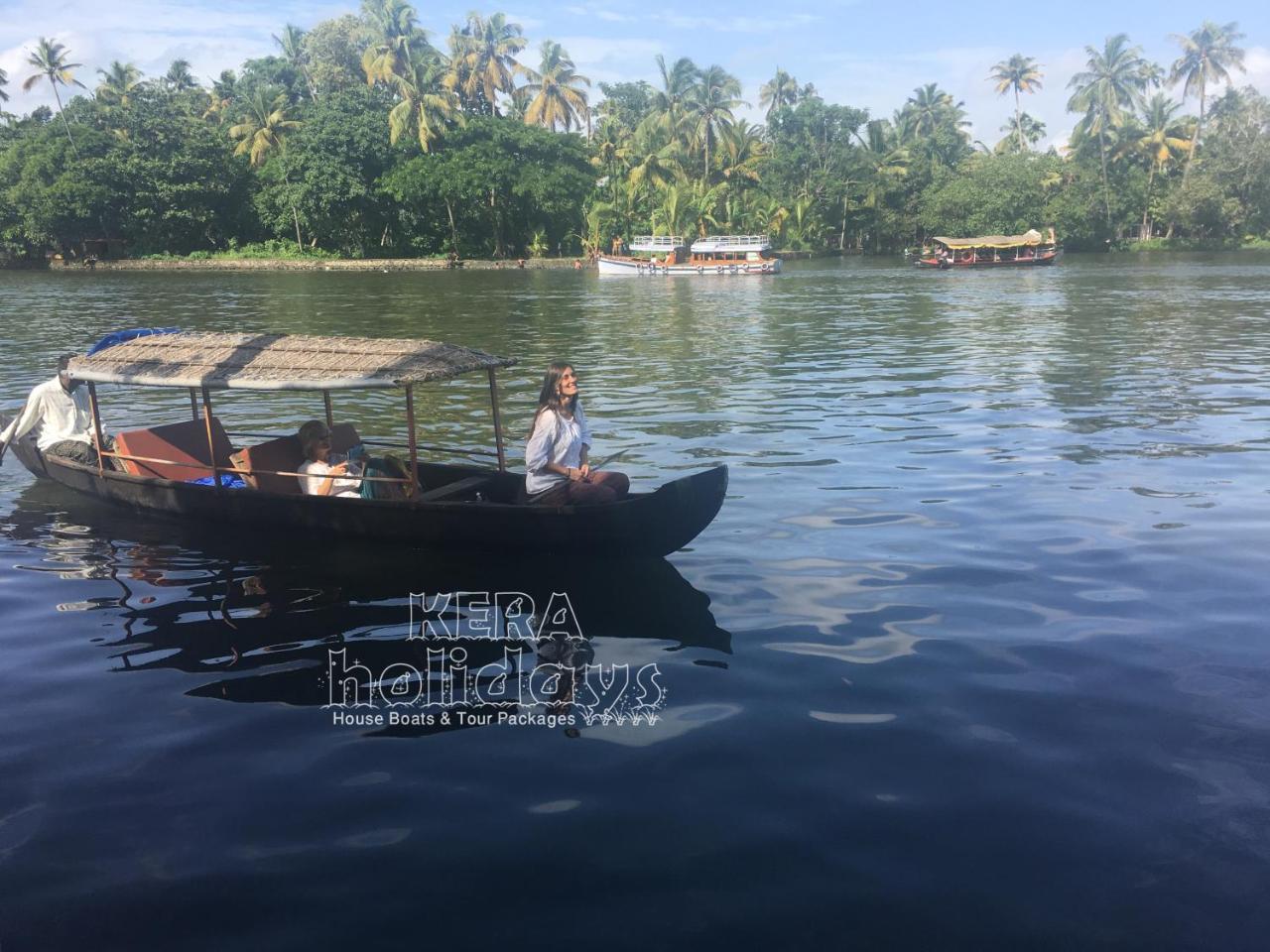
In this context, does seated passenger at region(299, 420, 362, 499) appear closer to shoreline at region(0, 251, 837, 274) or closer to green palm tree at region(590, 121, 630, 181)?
shoreline at region(0, 251, 837, 274)

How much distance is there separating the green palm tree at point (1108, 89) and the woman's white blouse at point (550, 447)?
7950 cm

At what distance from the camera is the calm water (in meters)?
4.43

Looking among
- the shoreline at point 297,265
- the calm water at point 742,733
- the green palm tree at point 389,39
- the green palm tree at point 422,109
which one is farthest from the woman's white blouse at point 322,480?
the green palm tree at point 389,39

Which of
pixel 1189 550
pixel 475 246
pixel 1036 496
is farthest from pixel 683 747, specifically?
pixel 475 246

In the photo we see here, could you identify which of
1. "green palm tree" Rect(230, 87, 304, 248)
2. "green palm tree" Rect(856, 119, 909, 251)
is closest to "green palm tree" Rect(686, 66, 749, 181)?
"green palm tree" Rect(856, 119, 909, 251)

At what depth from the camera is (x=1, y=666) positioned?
280 inches

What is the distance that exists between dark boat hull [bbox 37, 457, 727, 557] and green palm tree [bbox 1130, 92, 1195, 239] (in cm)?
8181

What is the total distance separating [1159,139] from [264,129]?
6508cm

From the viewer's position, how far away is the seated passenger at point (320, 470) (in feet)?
31.7

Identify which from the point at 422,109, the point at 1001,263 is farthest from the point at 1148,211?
the point at 422,109

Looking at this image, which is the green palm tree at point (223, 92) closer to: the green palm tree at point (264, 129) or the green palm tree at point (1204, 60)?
the green palm tree at point (264, 129)

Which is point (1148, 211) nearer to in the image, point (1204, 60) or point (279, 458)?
point (1204, 60)

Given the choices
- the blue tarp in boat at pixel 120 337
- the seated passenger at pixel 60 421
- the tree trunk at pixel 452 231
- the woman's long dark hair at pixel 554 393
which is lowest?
the seated passenger at pixel 60 421

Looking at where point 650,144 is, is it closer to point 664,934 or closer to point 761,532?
point 761,532
